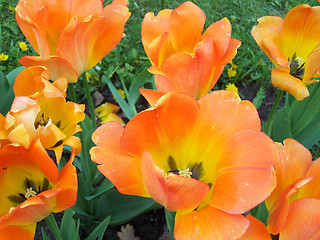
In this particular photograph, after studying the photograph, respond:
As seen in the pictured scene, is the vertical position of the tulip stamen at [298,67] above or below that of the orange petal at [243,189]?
below

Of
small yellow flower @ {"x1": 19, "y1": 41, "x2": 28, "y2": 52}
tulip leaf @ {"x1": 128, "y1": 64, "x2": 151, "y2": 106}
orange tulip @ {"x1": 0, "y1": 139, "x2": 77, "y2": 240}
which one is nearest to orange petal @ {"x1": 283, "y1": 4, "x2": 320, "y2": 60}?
tulip leaf @ {"x1": 128, "y1": 64, "x2": 151, "y2": 106}

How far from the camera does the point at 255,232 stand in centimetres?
75

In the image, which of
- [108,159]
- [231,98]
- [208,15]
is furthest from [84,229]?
[208,15]

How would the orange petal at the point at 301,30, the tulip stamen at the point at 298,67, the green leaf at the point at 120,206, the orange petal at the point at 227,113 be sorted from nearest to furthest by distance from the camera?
the orange petal at the point at 227,113 → the orange petal at the point at 301,30 → the tulip stamen at the point at 298,67 → the green leaf at the point at 120,206

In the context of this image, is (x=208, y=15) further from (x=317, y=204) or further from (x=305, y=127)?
(x=317, y=204)

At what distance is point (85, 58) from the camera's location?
1082 millimetres

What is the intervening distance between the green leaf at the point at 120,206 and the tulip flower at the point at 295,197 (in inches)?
29.6

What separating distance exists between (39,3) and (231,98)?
580 mm

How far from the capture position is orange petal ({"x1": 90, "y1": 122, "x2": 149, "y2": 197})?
2.56 ft

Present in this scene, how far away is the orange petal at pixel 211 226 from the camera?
0.71 m

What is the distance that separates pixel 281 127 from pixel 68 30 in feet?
3.34

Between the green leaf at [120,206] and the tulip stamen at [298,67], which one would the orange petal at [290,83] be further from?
the green leaf at [120,206]

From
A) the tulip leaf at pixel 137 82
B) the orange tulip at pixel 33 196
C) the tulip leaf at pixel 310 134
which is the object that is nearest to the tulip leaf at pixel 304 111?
the tulip leaf at pixel 310 134

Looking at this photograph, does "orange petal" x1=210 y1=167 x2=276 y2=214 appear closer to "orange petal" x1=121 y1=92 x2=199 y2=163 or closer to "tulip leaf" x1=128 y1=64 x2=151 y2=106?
"orange petal" x1=121 y1=92 x2=199 y2=163
